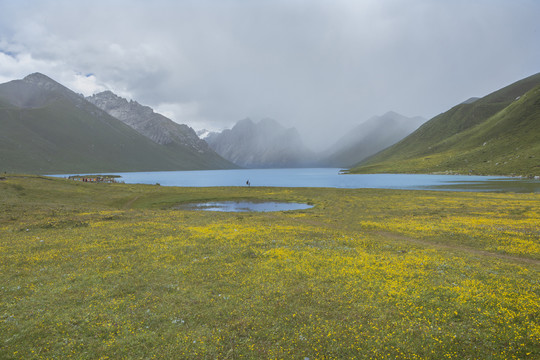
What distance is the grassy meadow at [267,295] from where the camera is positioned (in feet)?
37.6

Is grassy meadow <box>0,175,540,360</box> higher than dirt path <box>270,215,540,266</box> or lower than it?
higher

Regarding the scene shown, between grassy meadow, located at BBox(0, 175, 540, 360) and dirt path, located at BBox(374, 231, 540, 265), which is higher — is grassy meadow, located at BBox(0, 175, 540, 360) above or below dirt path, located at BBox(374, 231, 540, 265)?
above

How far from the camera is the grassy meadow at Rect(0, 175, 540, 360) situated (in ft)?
37.6

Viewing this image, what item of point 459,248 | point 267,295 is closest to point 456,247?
point 459,248

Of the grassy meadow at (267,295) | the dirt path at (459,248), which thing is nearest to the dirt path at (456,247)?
the dirt path at (459,248)

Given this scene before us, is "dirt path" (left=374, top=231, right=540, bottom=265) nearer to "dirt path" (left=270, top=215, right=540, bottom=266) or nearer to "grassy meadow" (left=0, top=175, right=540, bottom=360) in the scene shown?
"dirt path" (left=270, top=215, right=540, bottom=266)

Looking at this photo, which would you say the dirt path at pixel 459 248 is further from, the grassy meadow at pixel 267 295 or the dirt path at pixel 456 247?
the grassy meadow at pixel 267 295

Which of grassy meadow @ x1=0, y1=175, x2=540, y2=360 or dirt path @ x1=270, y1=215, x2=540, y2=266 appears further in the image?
dirt path @ x1=270, y1=215, x2=540, y2=266

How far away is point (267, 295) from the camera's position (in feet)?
51.8

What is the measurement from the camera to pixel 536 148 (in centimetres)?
16750

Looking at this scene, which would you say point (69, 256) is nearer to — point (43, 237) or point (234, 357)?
point (43, 237)

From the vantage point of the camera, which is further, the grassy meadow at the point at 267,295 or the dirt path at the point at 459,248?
the dirt path at the point at 459,248

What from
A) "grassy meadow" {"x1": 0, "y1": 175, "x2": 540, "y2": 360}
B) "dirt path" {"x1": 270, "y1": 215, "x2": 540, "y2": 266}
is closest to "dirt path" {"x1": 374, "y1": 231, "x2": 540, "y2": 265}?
"dirt path" {"x1": 270, "y1": 215, "x2": 540, "y2": 266}

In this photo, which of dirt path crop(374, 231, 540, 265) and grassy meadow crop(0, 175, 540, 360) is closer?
grassy meadow crop(0, 175, 540, 360)
